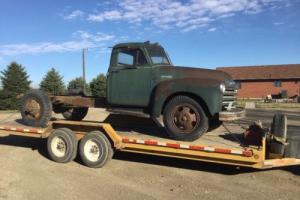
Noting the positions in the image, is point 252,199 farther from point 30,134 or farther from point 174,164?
point 30,134

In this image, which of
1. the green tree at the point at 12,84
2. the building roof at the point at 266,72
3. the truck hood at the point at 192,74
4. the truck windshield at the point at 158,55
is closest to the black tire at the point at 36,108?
the truck windshield at the point at 158,55

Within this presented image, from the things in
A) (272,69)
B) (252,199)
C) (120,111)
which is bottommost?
(252,199)

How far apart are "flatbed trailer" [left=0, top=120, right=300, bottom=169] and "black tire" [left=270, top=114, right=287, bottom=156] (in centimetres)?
12

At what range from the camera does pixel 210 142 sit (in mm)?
7711

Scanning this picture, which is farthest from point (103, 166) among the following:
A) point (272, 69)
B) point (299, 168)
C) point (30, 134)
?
point (272, 69)

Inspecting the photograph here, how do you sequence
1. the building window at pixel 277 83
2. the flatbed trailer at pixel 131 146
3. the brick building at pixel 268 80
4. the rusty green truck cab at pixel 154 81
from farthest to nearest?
the building window at pixel 277 83
the brick building at pixel 268 80
the rusty green truck cab at pixel 154 81
the flatbed trailer at pixel 131 146

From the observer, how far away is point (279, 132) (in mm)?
Answer: 7234

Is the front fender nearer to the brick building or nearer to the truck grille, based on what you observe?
the truck grille

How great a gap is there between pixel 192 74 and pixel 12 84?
29.7m

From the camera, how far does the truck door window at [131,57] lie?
8.72m

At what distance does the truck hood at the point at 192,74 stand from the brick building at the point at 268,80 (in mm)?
45343

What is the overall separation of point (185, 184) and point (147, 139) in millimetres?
1331

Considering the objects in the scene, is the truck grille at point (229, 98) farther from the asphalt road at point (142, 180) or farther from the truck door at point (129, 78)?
the truck door at point (129, 78)

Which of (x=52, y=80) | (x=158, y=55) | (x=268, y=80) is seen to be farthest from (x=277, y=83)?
(x=158, y=55)
